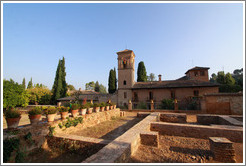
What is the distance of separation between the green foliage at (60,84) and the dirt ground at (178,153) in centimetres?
2577

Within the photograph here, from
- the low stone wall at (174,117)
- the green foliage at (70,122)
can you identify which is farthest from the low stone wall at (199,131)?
the green foliage at (70,122)

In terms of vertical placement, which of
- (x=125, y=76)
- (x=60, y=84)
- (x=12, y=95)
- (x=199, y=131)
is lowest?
(x=199, y=131)

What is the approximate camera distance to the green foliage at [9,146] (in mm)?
3246

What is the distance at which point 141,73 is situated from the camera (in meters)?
28.7

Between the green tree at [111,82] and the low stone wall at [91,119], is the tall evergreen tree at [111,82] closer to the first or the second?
the green tree at [111,82]

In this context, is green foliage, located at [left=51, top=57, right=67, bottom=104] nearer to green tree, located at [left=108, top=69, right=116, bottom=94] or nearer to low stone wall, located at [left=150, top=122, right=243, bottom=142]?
green tree, located at [left=108, top=69, right=116, bottom=94]

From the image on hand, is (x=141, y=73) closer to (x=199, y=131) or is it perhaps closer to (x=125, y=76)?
(x=125, y=76)

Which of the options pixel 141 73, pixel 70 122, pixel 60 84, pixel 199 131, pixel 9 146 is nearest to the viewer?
pixel 9 146

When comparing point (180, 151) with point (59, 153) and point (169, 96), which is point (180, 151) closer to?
point (59, 153)

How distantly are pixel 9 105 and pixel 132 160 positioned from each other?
1517 centimetres

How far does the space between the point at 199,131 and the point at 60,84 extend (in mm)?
27323

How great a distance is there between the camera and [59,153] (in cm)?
401

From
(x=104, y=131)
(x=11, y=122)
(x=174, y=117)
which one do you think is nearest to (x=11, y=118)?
(x=11, y=122)

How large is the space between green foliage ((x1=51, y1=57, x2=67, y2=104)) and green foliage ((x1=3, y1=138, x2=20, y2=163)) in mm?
23708
